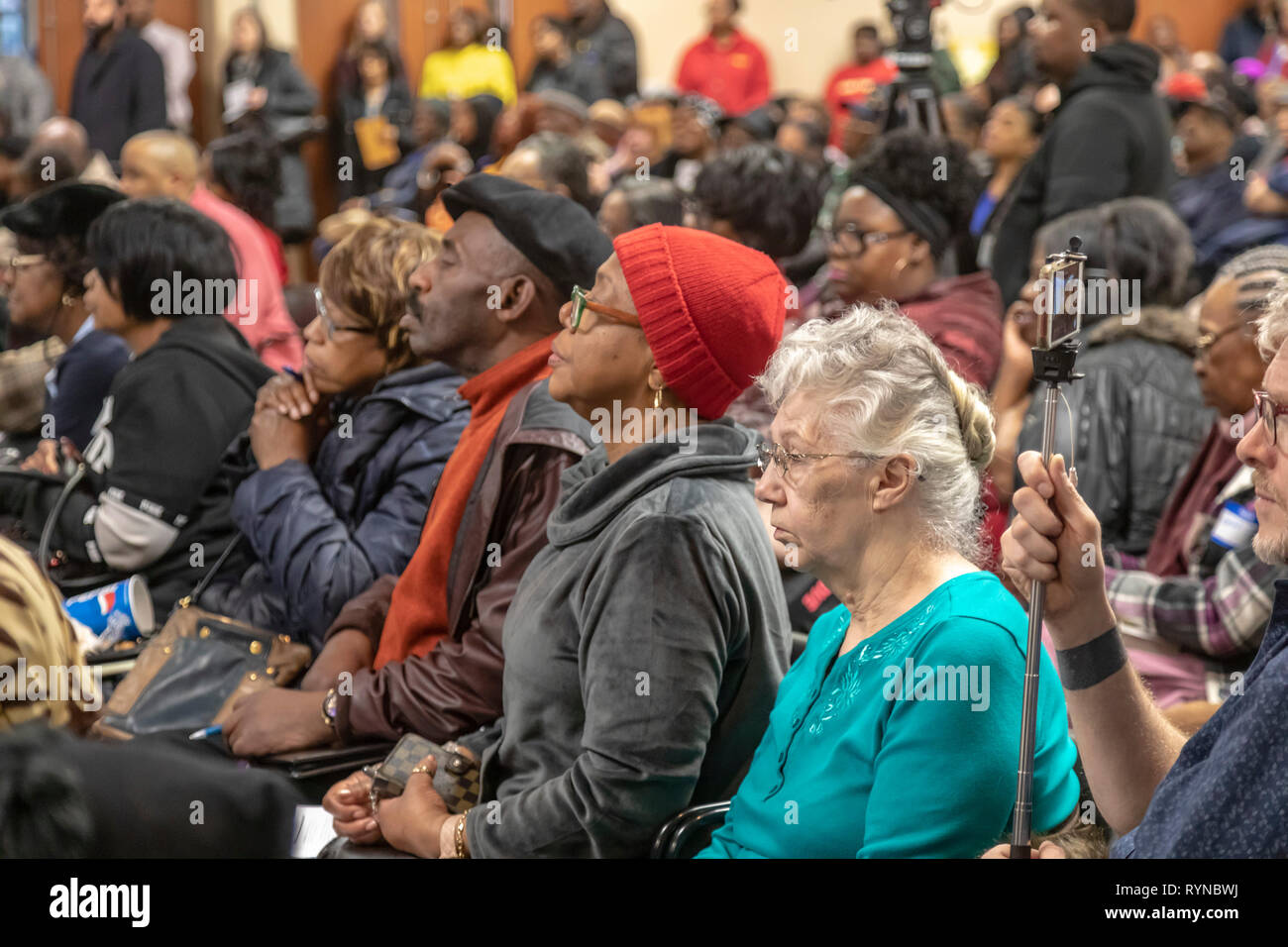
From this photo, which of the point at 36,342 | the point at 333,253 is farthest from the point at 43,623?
the point at 36,342

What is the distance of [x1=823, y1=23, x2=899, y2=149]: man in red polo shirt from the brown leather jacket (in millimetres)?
7333

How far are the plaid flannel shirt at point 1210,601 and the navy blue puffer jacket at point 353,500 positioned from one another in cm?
130

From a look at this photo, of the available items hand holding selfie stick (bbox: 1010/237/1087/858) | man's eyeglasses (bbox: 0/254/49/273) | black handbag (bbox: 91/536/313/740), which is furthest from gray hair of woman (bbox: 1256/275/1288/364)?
man's eyeglasses (bbox: 0/254/49/273)

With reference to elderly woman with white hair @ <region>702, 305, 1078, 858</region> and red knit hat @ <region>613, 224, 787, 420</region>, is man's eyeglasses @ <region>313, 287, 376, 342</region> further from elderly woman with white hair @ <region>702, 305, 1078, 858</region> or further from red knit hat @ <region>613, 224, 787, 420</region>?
elderly woman with white hair @ <region>702, 305, 1078, 858</region>

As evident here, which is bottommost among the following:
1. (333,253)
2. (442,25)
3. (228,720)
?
(228,720)

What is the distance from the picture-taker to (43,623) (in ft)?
4.45

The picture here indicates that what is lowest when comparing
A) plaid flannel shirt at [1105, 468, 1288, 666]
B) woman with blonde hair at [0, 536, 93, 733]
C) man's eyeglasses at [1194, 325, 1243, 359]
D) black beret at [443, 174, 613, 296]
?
plaid flannel shirt at [1105, 468, 1288, 666]

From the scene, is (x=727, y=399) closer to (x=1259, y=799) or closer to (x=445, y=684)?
(x=445, y=684)

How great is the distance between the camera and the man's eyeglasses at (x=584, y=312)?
2.23 m

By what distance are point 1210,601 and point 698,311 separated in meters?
1.21

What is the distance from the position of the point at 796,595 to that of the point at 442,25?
901cm

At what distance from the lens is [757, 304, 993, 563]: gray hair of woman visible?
6.19 ft

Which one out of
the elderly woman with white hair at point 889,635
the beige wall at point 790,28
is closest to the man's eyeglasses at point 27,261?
the elderly woman with white hair at point 889,635

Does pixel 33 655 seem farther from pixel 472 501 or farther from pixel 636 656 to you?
pixel 472 501
